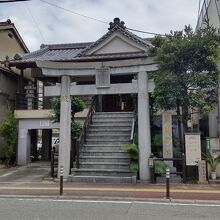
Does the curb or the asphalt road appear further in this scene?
the curb

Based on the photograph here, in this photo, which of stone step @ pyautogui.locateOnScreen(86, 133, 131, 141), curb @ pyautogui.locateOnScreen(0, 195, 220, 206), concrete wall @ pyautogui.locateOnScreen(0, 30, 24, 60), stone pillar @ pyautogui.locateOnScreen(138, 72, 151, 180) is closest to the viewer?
curb @ pyautogui.locateOnScreen(0, 195, 220, 206)

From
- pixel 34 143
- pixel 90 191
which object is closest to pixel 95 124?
pixel 90 191

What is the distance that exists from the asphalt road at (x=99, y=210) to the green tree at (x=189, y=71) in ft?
18.6

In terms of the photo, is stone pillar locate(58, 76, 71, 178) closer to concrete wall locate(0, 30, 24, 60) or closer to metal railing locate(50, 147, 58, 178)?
metal railing locate(50, 147, 58, 178)

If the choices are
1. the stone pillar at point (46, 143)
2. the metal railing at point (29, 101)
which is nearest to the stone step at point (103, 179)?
the metal railing at point (29, 101)

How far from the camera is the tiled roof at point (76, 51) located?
22625 millimetres

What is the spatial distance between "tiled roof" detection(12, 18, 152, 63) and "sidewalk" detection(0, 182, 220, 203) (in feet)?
33.8

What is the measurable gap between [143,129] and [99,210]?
606 centimetres

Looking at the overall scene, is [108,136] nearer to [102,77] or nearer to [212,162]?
[102,77]

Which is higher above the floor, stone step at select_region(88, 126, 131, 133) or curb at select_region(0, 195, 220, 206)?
stone step at select_region(88, 126, 131, 133)

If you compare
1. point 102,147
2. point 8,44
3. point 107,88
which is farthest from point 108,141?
point 8,44

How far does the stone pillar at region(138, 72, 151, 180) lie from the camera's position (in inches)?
581

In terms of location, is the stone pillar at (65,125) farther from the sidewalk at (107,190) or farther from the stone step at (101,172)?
the sidewalk at (107,190)

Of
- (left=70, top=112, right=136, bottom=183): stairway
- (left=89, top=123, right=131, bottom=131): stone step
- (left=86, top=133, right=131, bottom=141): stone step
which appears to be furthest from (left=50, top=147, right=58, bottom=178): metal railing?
(left=89, top=123, right=131, bottom=131): stone step
